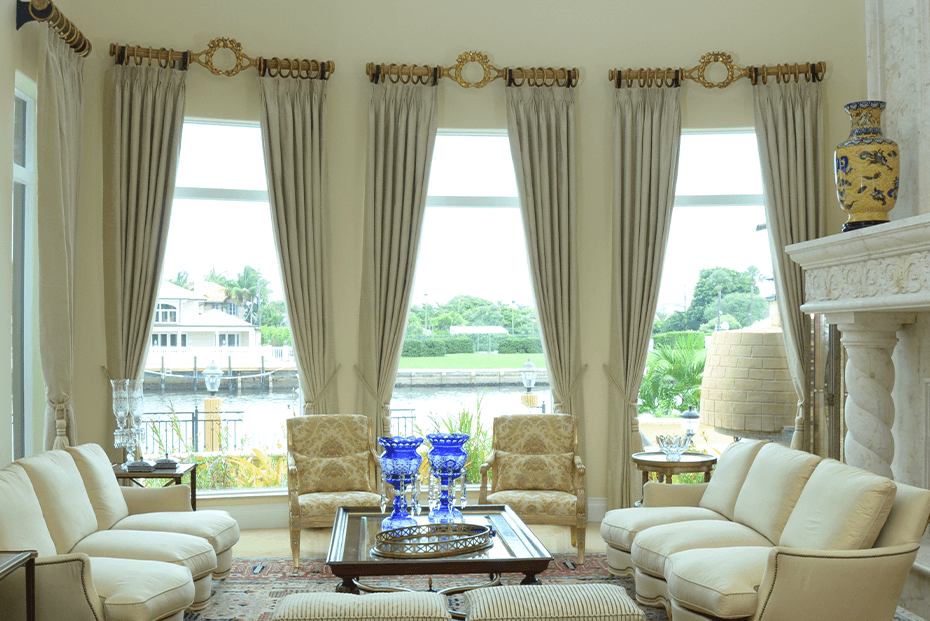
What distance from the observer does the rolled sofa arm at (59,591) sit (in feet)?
10.9

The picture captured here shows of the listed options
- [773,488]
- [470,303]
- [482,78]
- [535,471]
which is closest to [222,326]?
[470,303]

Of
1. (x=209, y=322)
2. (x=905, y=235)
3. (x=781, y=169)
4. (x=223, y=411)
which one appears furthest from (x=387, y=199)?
(x=905, y=235)

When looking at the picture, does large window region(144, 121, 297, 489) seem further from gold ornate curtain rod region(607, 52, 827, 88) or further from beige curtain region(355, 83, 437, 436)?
gold ornate curtain rod region(607, 52, 827, 88)

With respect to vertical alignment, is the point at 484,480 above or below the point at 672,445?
below

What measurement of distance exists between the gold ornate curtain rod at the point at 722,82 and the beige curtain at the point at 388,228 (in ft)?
5.62

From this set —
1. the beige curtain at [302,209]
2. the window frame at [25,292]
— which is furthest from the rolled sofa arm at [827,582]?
the window frame at [25,292]

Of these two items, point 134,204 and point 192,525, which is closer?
point 192,525

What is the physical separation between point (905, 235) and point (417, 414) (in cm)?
404

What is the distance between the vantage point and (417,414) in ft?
22.7

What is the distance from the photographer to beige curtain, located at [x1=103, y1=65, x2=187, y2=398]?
6.20 metres

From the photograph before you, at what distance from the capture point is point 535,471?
5926 millimetres

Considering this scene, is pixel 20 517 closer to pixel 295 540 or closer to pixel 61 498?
pixel 61 498

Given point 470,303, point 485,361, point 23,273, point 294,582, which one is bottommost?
point 294,582

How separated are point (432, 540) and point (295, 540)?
1561mm
